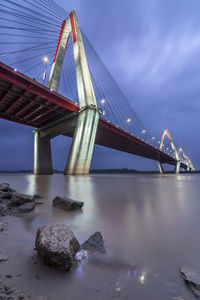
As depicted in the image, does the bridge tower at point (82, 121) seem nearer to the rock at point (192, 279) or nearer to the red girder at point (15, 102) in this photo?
the red girder at point (15, 102)

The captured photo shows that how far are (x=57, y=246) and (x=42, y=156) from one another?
28416 millimetres

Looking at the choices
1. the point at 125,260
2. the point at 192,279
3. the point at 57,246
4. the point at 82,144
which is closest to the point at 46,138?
the point at 82,144

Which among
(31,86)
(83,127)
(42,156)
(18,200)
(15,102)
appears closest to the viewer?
(18,200)

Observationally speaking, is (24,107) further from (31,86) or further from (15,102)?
(31,86)

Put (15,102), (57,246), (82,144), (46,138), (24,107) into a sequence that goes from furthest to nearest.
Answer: (46,138) < (24,107) < (15,102) < (82,144) < (57,246)

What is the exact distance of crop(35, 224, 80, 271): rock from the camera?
1218 mm

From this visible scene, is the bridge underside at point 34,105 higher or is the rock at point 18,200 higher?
the bridge underside at point 34,105

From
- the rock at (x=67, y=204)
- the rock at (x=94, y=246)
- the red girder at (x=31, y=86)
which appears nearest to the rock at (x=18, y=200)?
the rock at (x=67, y=204)

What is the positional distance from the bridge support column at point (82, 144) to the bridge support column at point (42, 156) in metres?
9.15

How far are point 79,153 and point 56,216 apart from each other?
17056 mm

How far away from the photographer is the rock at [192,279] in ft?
3.25

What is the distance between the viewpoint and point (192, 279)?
1.07 metres

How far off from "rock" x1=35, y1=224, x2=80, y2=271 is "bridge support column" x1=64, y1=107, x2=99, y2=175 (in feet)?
59.6

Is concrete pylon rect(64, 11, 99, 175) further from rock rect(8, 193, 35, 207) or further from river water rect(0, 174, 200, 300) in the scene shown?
river water rect(0, 174, 200, 300)
